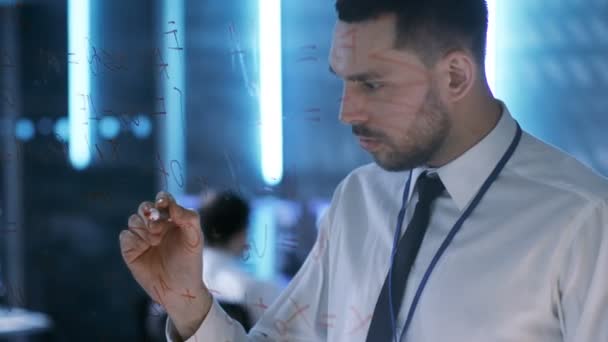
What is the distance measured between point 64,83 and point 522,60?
3.16 ft

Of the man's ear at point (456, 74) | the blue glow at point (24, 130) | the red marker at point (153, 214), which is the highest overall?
the man's ear at point (456, 74)

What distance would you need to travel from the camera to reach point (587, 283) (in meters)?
0.99

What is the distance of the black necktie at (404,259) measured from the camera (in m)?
1.18

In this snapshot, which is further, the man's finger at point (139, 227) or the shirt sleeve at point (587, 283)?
the man's finger at point (139, 227)

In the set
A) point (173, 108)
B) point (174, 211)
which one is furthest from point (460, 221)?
point (173, 108)

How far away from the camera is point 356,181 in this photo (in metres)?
1.38

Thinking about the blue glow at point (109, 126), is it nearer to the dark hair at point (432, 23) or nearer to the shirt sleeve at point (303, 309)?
the shirt sleeve at point (303, 309)

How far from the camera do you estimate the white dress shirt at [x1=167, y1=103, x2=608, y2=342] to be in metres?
1.04

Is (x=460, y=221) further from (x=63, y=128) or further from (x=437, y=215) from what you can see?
(x=63, y=128)

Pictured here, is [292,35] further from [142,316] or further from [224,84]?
[142,316]

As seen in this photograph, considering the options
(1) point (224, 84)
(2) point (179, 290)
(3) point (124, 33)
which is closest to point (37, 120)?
(3) point (124, 33)

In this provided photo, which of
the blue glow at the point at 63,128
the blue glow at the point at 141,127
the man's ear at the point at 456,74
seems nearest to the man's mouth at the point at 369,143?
the man's ear at the point at 456,74

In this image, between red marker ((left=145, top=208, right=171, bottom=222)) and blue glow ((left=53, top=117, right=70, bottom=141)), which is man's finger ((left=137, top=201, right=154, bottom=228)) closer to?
red marker ((left=145, top=208, right=171, bottom=222))

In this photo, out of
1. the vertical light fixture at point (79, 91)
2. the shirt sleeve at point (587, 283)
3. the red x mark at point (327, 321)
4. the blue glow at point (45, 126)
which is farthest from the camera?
the blue glow at point (45, 126)
